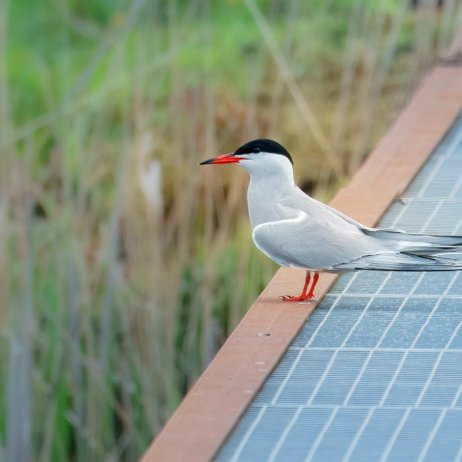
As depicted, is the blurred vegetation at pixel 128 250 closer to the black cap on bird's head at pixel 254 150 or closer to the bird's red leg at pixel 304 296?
the black cap on bird's head at pixel 254 150

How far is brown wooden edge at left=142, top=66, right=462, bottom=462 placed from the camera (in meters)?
2.55

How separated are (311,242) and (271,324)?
0.69 feet

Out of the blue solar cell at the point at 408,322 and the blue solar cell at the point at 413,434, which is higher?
the blue solar cell at the point at 413,434

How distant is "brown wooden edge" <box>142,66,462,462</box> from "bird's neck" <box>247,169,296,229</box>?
0.18 metres

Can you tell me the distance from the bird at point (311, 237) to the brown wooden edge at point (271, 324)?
12 centimetres

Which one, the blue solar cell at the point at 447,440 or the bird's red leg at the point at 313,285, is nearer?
the blue solar cell at the point at 447,440

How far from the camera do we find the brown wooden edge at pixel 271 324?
2549 mm

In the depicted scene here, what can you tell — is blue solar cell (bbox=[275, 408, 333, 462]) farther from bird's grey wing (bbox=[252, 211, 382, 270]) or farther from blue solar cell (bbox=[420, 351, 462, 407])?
bird's grey wing (bbox=[252, 211, 382, 270])

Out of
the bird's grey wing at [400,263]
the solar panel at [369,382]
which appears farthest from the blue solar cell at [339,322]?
the bird's grey wing at [400,263]

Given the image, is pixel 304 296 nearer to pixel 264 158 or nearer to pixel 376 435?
pixel 264 158

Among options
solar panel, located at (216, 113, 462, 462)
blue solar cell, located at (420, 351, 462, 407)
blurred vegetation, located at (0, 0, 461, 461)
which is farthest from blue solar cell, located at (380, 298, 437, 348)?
blurred vegetation, located at (0, 0, 461, 461)

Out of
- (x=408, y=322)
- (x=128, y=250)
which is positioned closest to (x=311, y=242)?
(x=408, y=322)

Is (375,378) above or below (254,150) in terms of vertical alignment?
below

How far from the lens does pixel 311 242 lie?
126 inches
